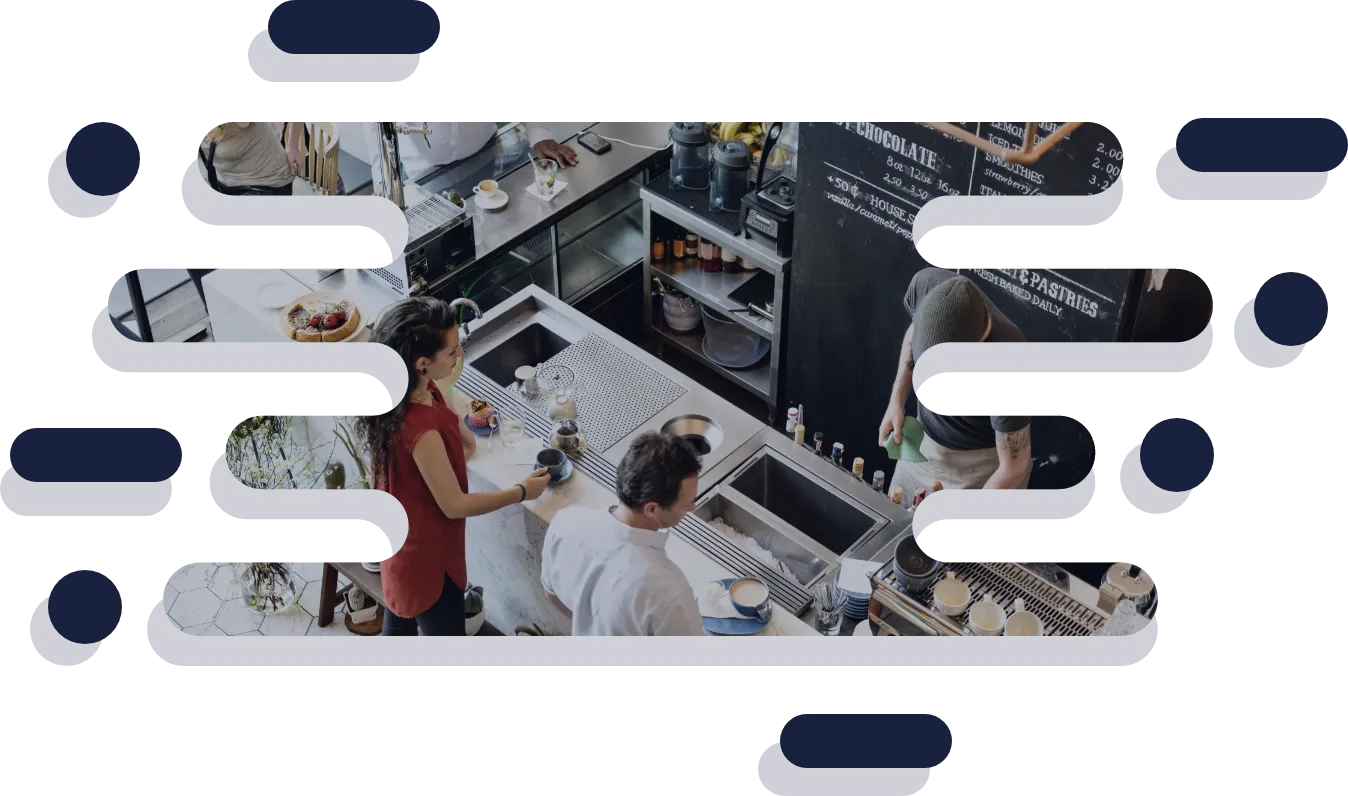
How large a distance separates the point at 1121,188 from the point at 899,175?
3.18 metres

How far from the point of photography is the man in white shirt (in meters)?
2.62

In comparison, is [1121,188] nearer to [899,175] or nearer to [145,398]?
[145,398]

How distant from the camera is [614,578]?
8.71ft

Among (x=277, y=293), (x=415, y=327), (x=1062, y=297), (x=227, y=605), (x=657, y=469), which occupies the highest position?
(x=415, y=327)

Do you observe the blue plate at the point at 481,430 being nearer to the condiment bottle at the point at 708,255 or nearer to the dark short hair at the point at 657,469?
the dark short hair at the point at 657,469

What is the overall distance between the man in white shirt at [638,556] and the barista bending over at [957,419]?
688 millimetres

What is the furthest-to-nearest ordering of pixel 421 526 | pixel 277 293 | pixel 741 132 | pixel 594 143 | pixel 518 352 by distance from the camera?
pixel 594 143, pixel 741 132, pixel 277 293, pixel 518 352, pixel 421 526

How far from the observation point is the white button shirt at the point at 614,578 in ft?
8.57

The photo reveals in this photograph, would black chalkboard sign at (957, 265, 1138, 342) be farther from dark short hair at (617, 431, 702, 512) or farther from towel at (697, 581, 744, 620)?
dark short hair at (617, 431, 702, 512)

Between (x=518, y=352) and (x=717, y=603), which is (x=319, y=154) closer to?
(x=518, y=352)

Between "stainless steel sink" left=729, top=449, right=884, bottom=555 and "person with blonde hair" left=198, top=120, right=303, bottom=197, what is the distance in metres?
1.97

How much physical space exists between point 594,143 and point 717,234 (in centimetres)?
72

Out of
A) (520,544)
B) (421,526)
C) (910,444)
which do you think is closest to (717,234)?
(910,444)
